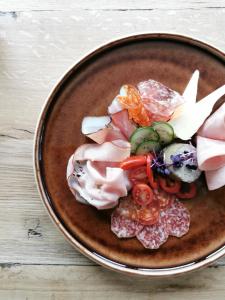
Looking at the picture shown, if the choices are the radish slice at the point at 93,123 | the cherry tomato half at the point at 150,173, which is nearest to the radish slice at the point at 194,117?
the cherry tomato half at the point at 150,173

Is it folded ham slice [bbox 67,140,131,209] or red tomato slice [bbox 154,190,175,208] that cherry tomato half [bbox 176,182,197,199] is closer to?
red tomato slice [bbox 154,190,175,208]

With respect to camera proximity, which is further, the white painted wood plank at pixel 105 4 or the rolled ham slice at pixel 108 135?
the white painted wood plank at pixel 105 4

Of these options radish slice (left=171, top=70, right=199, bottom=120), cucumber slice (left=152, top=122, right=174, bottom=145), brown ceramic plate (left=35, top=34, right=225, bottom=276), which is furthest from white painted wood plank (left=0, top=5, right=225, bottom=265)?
cucumber slice (left=152, top=122, right=174, bottom=145)

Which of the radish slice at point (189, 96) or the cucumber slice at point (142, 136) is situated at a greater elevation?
the radish slice at point (189, 96)

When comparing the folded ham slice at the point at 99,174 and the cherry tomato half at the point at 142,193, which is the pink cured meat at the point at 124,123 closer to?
the folded ham slice at the point at 99,174

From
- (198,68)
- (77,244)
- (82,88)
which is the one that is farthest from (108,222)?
(198,68)

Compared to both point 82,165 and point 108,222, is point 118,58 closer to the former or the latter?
point 82,165

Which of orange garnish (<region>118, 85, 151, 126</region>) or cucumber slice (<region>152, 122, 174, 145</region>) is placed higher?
orange garnish (<region>118, 85, 151, 126</region>)
